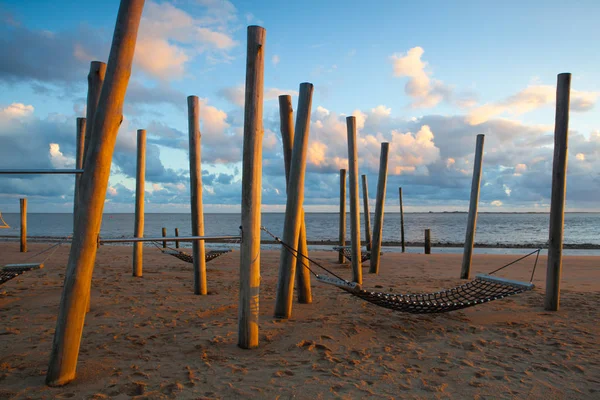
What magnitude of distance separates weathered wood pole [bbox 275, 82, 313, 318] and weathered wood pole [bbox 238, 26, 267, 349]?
0.94 m

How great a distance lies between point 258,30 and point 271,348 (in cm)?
309

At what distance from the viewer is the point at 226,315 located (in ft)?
17.1

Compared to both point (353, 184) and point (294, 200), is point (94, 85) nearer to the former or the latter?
point (294, 200)

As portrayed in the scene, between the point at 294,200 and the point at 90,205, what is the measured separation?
236 centimetres

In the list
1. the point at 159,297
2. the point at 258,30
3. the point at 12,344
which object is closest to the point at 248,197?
the point at 258,30

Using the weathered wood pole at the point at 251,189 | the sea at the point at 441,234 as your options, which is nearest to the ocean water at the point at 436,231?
the sea at the point at 441,234

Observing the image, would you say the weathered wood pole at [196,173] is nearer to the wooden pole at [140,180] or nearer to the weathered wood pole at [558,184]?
the wooden pole at [140,180]

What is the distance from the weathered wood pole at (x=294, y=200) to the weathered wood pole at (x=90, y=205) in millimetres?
2209

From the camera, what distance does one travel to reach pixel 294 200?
4785 millimetres

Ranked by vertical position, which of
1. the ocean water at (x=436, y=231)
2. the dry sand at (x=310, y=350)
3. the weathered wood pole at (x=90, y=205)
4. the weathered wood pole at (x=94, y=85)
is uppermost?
the weathered wood pole at (x=94, y=85)

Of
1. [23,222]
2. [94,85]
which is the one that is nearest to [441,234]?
[23,222]

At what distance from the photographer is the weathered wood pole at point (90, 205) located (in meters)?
2.92

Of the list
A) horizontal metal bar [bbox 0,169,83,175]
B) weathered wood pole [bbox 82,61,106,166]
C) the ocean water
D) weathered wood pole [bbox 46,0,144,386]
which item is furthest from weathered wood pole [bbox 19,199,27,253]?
the ocean water

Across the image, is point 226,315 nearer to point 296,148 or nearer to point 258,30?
point 296,148
